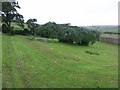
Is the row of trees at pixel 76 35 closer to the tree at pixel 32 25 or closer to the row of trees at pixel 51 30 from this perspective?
the row of trees at pixel 51 30

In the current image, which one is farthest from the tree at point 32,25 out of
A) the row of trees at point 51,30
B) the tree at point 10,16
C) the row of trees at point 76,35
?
the row of trees at point 76,35

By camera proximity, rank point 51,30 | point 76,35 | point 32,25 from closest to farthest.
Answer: point 76,35 < point 51,30 < point 32,25

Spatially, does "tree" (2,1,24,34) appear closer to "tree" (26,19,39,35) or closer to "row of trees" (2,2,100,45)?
"row of trees" (2,2,100,45)

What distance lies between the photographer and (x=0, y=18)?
38.6m

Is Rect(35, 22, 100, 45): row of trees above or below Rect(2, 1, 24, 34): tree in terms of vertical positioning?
below

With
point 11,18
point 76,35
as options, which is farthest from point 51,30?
point 11,18

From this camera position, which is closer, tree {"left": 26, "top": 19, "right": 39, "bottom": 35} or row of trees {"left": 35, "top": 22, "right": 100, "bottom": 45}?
row of trees {"left": 35, "top": 22, "right": 100, "bottom": 45}

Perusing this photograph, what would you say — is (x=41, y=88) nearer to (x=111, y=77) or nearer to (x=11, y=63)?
(x=111, y=77)

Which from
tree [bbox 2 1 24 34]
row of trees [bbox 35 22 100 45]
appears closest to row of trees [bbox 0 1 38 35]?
tree [bbox 2 1 24 34]

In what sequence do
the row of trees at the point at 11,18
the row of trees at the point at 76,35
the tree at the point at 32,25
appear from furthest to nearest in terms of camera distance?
1. the tree at the point at 32,25
2. the row of trees at the point at 11,18
3. the row of trees at the point at 76,35

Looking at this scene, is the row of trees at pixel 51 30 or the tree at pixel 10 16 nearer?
the row of trees at pixel 51 30

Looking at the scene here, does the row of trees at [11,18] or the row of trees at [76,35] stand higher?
the row of trees at [11,18]

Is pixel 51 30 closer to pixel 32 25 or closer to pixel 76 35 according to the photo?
pixel 76 35

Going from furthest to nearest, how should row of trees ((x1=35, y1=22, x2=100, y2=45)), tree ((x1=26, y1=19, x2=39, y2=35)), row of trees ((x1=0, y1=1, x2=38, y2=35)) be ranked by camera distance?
tree ((x1=26, y1=19, x2=39, y2=35))
row of trees ((x1=0, y1=1, x2=38, y2=35))
row of trees ((x1=35, y1=22, x2=100, y2=45))
